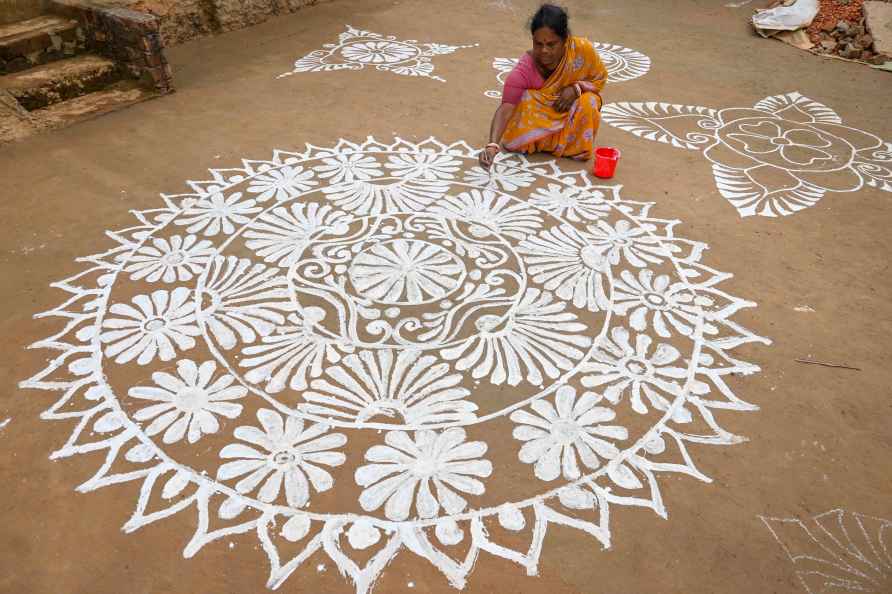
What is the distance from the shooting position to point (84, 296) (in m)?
2.07

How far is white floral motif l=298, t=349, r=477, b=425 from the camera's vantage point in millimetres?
1683

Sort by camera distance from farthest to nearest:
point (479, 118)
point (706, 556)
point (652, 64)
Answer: point (652, 64)
point (479, 118)
point (706, 556)

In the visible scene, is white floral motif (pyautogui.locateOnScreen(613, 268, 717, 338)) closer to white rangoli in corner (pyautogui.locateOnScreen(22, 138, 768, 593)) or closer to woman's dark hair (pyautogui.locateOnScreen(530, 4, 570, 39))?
white rangoli in corner (pyautogui.locateOnScreen(22, 138, 768, 593))

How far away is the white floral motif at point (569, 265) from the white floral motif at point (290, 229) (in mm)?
867

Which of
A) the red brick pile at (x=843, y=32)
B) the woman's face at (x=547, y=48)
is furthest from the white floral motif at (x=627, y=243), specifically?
the red brick pile at (x=843, y=32)

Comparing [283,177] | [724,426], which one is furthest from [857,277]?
[283,177]

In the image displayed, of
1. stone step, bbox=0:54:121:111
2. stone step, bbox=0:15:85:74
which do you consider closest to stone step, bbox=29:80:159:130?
stone step, bbox=0:54:121:111

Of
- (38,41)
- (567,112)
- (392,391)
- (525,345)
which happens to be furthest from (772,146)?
(38,41)

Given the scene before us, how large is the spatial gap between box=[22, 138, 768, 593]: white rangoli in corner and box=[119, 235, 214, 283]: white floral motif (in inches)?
0.5

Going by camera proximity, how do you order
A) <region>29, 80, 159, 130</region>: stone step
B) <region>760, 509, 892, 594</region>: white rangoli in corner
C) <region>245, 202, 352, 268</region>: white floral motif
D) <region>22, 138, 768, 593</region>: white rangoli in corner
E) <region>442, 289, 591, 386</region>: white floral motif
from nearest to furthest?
1. <region>760, 509, 892, 594</region>: white rangoli in corner
2. <region>22, 138, 768, 593</region>: white rangoli in corner
3. <region>442, 289, 591, 386</region>: white floral motif
4. <region>245, 202, 352, 268</region>: white floral motif
5. <region>29, 80, 159, 130</region>: stone step

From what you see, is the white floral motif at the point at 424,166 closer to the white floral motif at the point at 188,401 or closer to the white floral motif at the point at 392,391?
the white floral motif at the point at 392,391

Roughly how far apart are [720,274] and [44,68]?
4130mm

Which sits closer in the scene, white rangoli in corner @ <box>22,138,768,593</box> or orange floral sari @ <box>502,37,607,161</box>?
white rangoli in corner @ <box>22,138,768,593</box>

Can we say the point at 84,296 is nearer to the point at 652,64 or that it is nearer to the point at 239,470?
the point at 239,470
